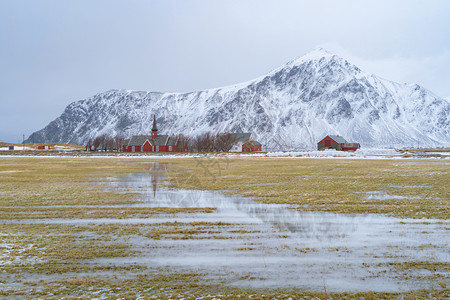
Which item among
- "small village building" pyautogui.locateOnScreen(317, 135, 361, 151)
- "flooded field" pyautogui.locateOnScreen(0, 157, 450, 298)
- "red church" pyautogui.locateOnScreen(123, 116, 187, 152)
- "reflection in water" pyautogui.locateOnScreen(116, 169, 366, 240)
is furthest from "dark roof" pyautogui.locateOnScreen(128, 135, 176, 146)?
"flooded field" pyautogui.locateOnScreen(0, 157, 450, 298)

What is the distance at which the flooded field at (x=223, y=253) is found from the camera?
28.0ft

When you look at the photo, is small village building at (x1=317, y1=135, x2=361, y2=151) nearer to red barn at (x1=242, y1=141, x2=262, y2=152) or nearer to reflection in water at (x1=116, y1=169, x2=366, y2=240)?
red barn at (x1=242, y1=141, x2=262, y2=152)

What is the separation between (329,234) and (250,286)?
A: 5552 mm

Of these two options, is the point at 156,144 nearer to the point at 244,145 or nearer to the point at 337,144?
the point at 244,145

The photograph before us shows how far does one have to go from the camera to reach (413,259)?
10.2 metres

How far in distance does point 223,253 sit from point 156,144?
162m

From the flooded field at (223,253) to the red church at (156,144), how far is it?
499ft

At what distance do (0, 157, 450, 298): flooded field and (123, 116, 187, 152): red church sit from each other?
15209 centimetres

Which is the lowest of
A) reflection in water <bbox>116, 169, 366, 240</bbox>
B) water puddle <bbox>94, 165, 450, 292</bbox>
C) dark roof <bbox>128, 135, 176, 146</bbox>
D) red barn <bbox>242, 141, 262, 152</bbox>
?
water puddle <bbox>94, 165, 450, 292</bbox>

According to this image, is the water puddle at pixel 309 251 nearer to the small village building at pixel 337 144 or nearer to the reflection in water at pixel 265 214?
the reflection in water at pixel 265 214

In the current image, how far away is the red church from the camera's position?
16762 cm

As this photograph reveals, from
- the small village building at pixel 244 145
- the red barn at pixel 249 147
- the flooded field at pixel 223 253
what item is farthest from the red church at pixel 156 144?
the flooded field at pixel 223 253

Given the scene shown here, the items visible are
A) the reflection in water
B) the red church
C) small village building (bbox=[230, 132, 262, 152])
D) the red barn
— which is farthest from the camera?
small village building (bbox=[230, 132, 262, 152])

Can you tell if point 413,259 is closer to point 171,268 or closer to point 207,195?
point 171,268
